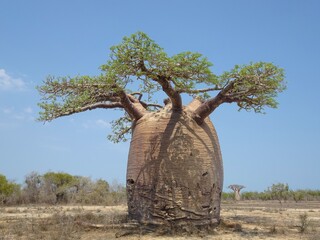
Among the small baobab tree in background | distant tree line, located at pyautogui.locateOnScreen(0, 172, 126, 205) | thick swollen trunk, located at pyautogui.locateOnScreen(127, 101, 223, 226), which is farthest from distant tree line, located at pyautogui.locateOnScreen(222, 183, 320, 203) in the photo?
thick swollen trunk, located at pyautogui.locateOnScreen(127, 101, 223, 226)

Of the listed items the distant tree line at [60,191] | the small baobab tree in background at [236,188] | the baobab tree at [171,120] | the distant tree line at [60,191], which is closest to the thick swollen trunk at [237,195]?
the small baobab tree in background at [236,188]

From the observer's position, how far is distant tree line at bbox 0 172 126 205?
19.5 m

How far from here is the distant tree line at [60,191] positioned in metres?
19.5

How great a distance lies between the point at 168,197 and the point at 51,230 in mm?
2304

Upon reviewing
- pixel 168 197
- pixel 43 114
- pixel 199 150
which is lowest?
pixel 168 197

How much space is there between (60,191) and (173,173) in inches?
583

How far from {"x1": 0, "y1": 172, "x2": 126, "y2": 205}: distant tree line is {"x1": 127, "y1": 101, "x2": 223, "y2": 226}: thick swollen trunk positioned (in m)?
11.9

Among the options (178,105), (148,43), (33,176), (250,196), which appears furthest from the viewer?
(250,196)

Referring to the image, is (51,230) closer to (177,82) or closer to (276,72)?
(177,82)

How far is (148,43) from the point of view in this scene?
21.8ft

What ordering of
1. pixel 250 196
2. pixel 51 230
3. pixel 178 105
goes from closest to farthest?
1. pixel 51 230
2. pixel 178 105
3. pixel 250 196

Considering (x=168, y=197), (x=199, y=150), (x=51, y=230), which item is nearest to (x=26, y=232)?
(x=51, y=230)

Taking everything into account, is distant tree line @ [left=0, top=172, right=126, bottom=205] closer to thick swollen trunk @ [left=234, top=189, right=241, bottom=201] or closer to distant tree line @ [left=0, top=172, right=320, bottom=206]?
distant tree line @ [left=0, top=172, right=320, bottom=206]

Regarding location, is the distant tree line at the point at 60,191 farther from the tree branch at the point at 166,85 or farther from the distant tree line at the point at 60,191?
the tree branch at the point at 166,85
